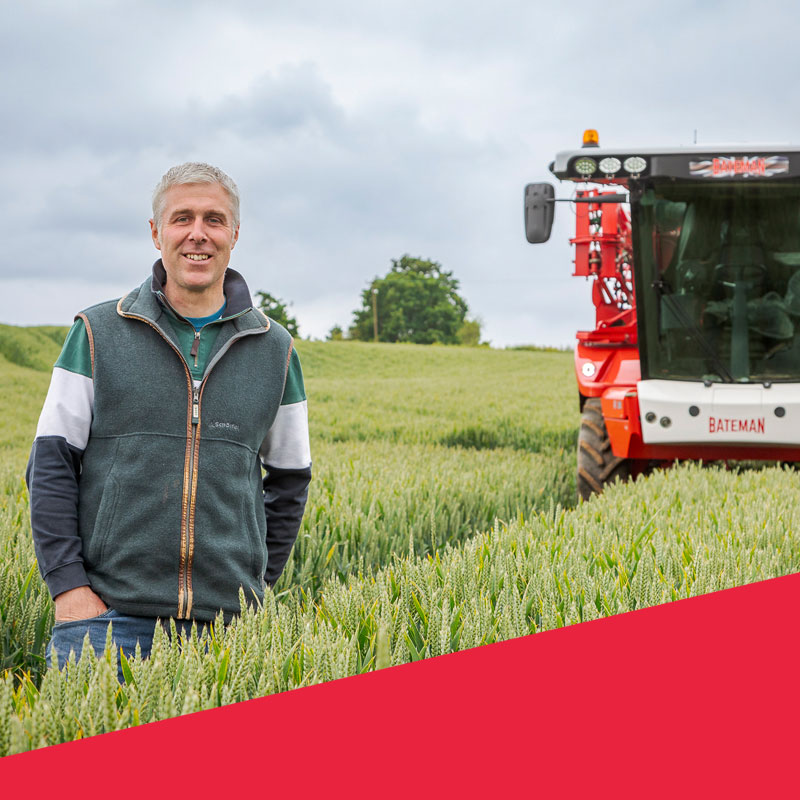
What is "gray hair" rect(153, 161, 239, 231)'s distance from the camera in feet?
8.30

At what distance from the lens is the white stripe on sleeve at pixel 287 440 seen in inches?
113

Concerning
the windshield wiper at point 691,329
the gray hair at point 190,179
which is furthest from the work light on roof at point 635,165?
the gray hair at point 190,179

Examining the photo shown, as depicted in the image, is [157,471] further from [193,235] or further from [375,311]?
[375,311]

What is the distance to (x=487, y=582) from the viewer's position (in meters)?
2.87

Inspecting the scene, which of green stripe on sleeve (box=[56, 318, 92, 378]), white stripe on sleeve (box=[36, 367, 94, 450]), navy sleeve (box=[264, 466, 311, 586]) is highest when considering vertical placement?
green stripe on sleeve (box=[56, 318, 92, 378])

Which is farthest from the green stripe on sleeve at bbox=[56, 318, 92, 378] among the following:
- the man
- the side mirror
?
the side mirror

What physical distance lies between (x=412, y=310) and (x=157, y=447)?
7665 centimetres

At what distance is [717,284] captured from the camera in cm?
653

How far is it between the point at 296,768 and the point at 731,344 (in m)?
6.05

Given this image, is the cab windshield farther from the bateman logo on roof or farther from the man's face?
the man's face

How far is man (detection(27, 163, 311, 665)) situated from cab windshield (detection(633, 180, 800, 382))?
4653mm

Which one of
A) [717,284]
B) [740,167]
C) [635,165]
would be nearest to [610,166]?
[635,165]

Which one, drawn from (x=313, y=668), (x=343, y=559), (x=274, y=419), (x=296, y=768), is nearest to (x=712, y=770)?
(x=296, y=768)

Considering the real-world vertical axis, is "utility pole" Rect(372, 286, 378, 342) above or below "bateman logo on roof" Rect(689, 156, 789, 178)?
above
